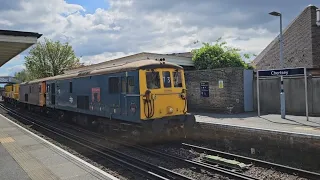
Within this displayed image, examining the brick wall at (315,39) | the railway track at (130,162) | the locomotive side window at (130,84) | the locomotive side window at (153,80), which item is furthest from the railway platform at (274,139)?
the brick wall at (315,39)

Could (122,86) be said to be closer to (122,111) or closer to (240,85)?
(122,111)

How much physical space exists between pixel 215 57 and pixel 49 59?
35.2 m

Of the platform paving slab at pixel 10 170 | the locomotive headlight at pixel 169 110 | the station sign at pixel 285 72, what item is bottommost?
the platform paving slab at pixel 10 170

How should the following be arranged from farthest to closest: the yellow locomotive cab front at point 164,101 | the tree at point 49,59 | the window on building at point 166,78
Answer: the tree at point 49,59 < the window on building at point 166,78 < the yellow locomotive cab front at point 164,101

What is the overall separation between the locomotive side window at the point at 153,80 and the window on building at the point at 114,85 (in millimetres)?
1507

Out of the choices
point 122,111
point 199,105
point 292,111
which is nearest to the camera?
point 122,111

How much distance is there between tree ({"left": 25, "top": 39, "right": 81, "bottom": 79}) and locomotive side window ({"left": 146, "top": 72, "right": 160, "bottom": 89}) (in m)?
41.7

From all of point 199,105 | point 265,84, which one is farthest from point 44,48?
point 265,84

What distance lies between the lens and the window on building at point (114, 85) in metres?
12.0

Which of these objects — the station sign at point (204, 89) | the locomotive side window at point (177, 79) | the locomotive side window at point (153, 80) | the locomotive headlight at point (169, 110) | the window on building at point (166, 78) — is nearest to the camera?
the locomotive side window at point (153, 80)

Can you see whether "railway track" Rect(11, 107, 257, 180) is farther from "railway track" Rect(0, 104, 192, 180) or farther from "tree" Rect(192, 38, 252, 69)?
"tree" Rect(192, 38, 252, 69)

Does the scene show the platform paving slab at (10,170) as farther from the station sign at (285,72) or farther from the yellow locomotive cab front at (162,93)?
the station sign at (285,72)

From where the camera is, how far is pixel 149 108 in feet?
35.3

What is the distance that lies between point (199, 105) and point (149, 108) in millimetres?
8974
